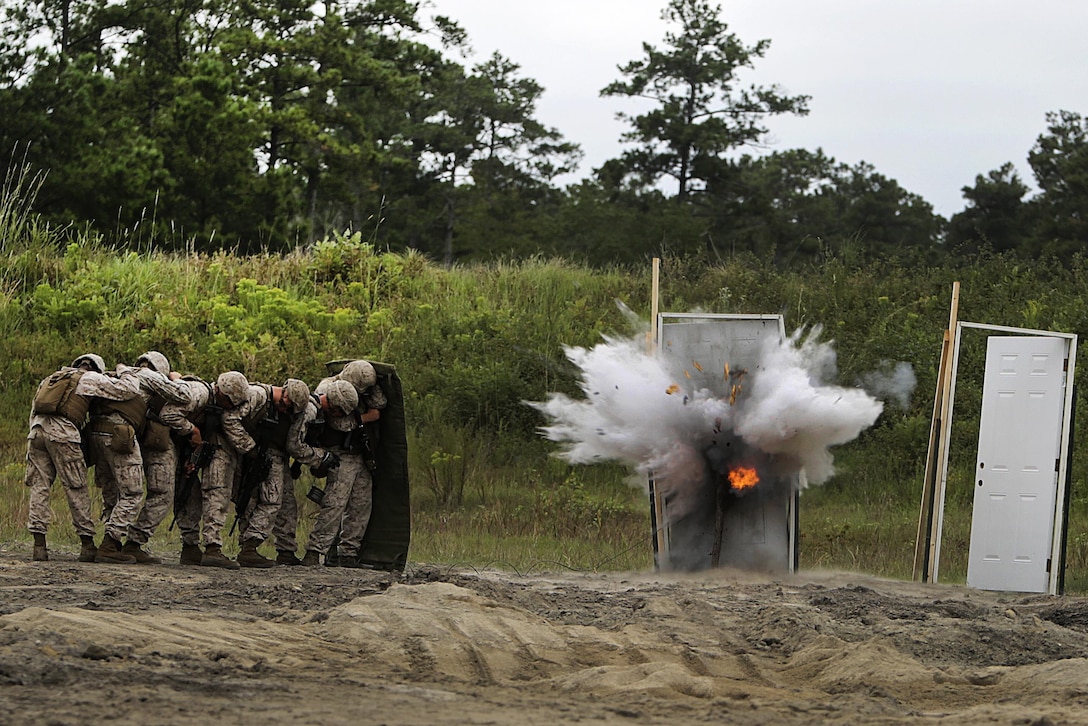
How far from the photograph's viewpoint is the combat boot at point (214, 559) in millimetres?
13766

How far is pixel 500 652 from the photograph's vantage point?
9.59 metres

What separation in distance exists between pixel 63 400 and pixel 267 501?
2170mm

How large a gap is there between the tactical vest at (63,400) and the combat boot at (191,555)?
5.65 ft

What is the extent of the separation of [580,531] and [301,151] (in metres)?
24.0

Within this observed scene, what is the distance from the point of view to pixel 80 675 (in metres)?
7.89

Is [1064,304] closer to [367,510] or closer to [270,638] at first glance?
[367,510]

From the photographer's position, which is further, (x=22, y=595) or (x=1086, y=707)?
(x=22, y=595)

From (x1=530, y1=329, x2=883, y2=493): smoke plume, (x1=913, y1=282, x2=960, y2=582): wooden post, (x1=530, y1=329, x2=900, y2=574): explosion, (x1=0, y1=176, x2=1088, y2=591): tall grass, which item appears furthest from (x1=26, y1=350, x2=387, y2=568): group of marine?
(x1=913, y1=282, x2=960, y2=582): wooden post

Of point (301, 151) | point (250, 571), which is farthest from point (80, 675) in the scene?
point (301, 151)

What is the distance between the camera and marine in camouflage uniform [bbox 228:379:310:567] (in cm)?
1365

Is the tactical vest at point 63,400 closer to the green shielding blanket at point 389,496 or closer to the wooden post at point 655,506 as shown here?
the green shielding blanket at point 389,496

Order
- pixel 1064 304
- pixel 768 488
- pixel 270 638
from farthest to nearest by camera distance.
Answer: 1. pixel 1064 304
2. pixel 768 488
3. pixel 270 638

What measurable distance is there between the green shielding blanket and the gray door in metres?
5.83

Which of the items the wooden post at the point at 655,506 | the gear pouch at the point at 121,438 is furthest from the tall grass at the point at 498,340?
the gear pouch at the point at 121,438
